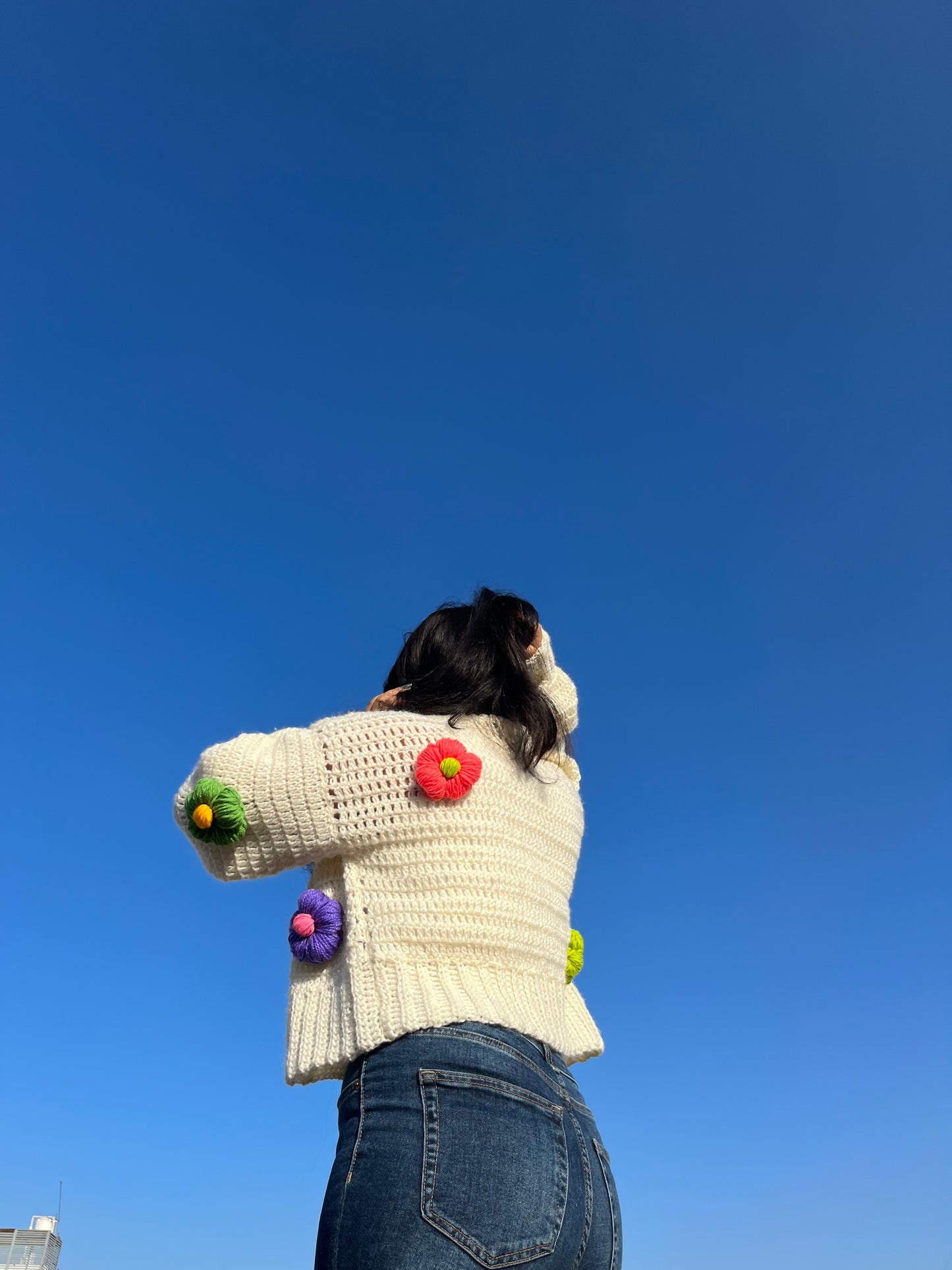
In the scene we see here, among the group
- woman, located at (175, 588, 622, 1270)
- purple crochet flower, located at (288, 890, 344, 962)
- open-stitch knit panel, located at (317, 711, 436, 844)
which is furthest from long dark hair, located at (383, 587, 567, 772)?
purple crochet flower, located at (288, 890, 344, 962)

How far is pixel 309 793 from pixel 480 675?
2.49 feet

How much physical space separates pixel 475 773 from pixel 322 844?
19.1 inches

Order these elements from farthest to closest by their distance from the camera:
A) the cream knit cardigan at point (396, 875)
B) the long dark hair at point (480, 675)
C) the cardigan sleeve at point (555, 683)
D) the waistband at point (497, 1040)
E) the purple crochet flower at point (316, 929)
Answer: the cardigan sleeve at point (555, 683) < the long dark hair at point (480, 675) < the purple crochet flower at point (316, 929) < the cream knit cardigan at point (396, 875) < the waistband at point (497, 1040)

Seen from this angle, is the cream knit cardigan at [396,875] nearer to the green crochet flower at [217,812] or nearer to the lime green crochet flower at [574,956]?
the green crochet flower at [217,812]

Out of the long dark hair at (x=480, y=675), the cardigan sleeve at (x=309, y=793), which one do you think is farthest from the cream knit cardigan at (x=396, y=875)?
the long dark hair at (x=480, y=675)

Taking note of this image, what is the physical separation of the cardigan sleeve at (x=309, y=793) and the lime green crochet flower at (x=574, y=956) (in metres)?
1.01

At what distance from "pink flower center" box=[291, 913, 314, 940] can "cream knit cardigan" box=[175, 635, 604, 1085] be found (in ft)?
0.33

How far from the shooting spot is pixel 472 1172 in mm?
2025

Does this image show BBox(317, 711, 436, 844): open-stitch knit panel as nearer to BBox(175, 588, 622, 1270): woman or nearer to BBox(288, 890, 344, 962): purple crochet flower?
BBox(175, 588, 622, 1270): woman

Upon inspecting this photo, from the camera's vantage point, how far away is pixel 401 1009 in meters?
2.34

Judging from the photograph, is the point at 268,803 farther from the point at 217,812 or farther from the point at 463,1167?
the point at 463,1167

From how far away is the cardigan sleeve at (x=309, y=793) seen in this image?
2658mm

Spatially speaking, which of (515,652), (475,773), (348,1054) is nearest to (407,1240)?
(348,1054)

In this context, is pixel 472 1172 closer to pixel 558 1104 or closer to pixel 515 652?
pixel 558 1104
